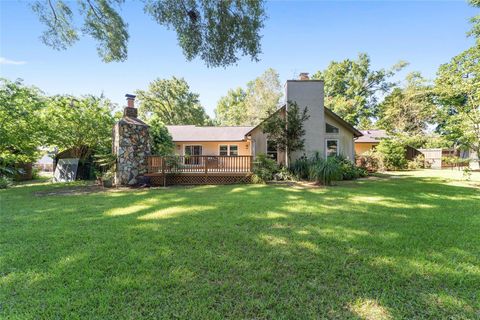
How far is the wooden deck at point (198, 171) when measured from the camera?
1096 cm

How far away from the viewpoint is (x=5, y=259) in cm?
309

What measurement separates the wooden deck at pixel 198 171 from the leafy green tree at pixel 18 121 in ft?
21.6

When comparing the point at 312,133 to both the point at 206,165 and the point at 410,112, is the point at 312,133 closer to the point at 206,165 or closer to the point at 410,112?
the point at 206,165

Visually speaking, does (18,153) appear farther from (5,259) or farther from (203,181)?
(5,259)

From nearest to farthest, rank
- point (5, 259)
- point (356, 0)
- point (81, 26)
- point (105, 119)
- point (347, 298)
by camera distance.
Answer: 1. point (347, 298)
2. point (5, 259)
3. point (81, 26)
4. point (356, 0)
5. point (105, 119)

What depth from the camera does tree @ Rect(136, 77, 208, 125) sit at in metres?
33.4

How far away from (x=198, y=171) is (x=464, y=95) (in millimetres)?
13981

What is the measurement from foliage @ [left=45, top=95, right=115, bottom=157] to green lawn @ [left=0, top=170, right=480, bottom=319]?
27.7ft

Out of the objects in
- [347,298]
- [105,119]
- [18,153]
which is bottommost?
[347,298]

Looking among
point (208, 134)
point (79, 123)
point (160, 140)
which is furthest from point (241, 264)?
point (208, 134)

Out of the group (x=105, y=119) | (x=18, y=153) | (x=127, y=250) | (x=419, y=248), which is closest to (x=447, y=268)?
(x=419, y=248)

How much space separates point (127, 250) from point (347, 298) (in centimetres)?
305

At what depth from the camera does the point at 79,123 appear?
41.1 ft

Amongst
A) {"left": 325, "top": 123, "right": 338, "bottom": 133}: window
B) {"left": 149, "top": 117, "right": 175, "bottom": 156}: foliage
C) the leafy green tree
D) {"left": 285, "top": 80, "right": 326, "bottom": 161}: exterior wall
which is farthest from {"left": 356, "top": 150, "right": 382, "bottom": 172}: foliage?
the leafy green tree
